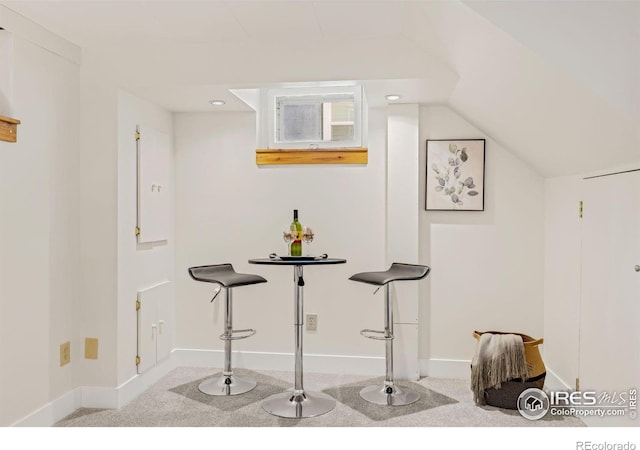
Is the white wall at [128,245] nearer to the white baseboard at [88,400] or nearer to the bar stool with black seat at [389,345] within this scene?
the white baseboard at [88,400]

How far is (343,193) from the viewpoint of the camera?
365cm

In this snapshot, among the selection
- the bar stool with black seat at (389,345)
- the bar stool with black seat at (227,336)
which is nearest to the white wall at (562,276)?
the bar stool with black seat at (389,345)

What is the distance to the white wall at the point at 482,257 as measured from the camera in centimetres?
349

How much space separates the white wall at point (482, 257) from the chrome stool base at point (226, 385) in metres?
1.27

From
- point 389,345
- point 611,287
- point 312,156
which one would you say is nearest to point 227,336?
point 389,345

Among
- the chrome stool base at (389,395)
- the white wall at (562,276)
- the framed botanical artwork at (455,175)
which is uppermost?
the framed botanical artwork at (455,175)

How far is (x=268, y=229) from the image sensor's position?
12.3ft

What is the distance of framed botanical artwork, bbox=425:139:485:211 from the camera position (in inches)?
138

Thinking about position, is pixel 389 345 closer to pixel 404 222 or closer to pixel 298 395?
pixel 298 395

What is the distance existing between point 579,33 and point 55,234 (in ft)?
9.05

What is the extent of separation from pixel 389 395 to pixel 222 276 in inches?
50.6

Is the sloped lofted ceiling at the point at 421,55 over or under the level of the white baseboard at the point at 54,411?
over

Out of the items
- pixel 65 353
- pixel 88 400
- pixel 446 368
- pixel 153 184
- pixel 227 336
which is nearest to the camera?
pixel 65 353

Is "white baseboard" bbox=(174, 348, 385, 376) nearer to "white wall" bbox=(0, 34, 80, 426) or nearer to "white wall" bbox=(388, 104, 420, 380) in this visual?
"white wall" bbox=(388, 104, 420, 380)
